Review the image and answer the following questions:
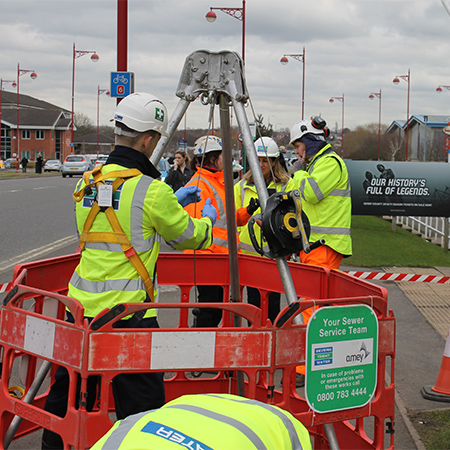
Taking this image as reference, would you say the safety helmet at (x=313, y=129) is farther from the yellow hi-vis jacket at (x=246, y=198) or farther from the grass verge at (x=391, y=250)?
the grass verge at (x=391, y=250)

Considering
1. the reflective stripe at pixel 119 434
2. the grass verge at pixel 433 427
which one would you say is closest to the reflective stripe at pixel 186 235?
the reflective stripe at pixel 119 434

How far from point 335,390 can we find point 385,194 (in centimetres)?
1051

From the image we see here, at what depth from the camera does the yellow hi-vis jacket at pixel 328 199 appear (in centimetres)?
570

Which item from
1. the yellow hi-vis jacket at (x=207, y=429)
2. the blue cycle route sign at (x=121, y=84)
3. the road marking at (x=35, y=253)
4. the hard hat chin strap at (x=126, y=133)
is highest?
the blue cycle route sign at (x=121, y=84)

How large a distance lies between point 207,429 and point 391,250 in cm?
1257

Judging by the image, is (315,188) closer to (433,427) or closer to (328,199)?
(328,199)

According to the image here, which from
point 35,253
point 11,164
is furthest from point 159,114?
point 11,164

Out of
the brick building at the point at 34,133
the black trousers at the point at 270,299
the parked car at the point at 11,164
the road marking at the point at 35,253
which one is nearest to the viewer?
the black trousers at the point at 270,299

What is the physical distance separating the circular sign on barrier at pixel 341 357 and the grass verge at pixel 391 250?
8032mm

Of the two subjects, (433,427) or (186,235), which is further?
(433,427)

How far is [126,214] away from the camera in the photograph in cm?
344

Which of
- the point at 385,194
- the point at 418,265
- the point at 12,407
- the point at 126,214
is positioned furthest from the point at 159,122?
the point at 385,194

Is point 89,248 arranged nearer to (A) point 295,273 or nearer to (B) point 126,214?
(B) point 126,214

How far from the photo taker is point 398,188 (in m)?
13.5
